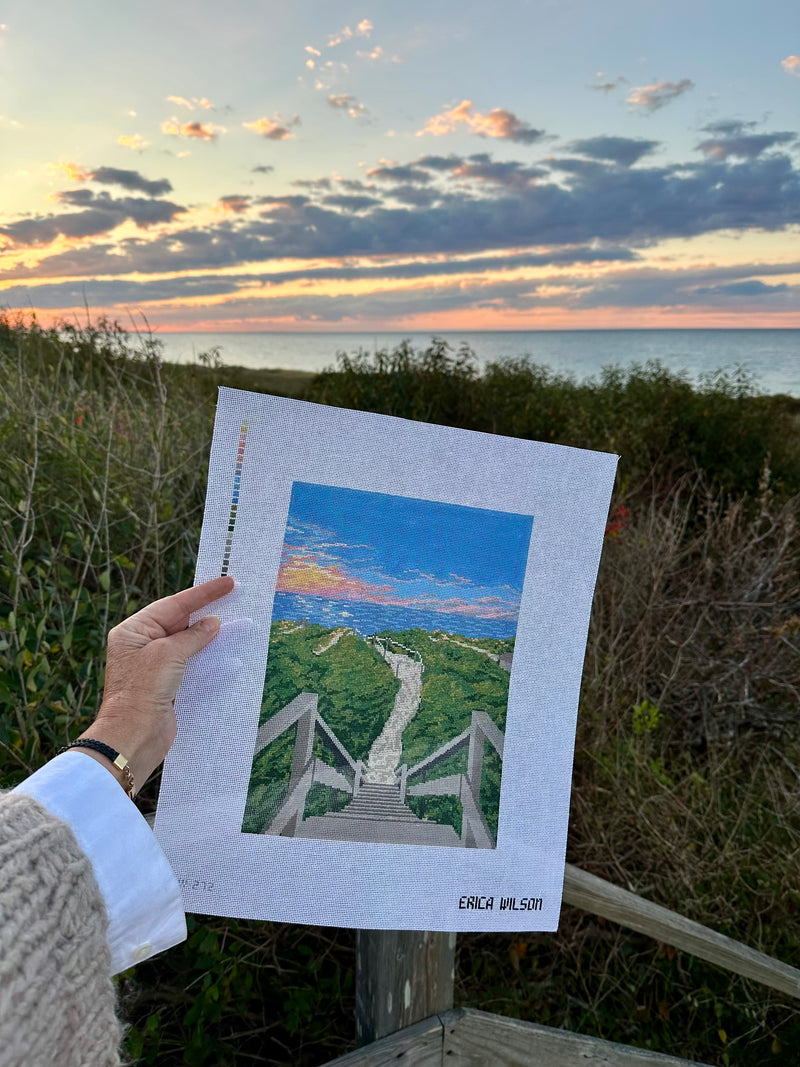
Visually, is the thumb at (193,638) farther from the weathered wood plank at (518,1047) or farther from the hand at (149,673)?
the weathered wood plank at (518,1047)

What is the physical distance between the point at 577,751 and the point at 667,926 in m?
1.31

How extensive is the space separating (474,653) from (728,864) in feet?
7.45

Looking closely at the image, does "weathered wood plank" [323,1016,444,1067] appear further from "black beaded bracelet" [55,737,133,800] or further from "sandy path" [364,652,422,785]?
"black beaded bracelet" [55,737,133,800]

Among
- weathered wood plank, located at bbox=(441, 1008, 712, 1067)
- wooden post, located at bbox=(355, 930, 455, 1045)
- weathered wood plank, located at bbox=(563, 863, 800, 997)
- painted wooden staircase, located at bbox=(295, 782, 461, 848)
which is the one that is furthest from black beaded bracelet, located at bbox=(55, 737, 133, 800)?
weathered wood plank, located at bbox=(563, 863, 800, 997)

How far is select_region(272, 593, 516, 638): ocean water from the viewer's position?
1036 mm

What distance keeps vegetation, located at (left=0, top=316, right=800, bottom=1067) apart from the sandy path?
946mm

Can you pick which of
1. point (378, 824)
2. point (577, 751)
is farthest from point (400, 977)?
point (577, 751)

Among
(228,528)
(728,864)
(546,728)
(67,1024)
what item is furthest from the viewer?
(728,864)

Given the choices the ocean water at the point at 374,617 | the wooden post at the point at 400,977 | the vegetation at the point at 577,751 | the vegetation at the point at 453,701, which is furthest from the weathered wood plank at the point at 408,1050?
the ocean water at the point at 374,617

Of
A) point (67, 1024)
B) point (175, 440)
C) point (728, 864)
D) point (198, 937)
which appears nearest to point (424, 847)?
point (67, 1024)

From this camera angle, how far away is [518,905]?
1079mm

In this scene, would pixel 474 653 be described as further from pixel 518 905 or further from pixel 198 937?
pixel 198 937

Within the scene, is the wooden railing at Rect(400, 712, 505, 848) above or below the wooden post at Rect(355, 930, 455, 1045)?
above

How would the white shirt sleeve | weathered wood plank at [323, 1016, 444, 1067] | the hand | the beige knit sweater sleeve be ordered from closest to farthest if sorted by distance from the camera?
the beige knit sweater sleeve, the white shirt sleeve, the hand, weathered wood plank at [323, 1016, 444, 1067]
